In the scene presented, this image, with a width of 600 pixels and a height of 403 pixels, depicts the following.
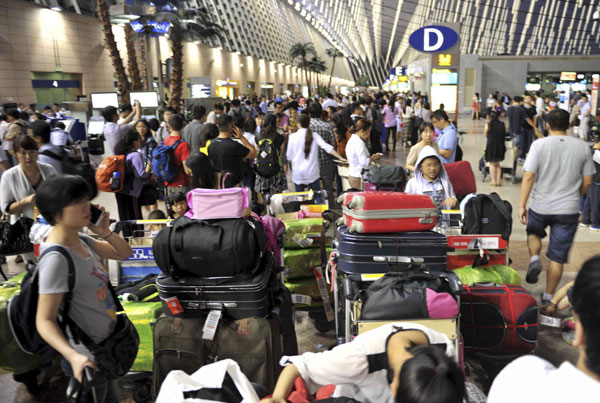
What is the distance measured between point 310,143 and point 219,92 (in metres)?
36.1

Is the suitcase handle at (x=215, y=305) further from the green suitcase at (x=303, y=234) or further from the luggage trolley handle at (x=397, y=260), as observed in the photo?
the green suitcase at (x=303, y=234)

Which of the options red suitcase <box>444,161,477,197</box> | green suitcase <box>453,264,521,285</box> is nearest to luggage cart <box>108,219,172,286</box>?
green suitcase <box>453,264,521,285</box>

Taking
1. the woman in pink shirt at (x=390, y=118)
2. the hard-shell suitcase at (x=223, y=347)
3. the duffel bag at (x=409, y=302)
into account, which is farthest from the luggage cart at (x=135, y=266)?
the woman in pink shirt at (x=390, y=118)

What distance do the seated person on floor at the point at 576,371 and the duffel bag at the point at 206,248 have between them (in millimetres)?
1833

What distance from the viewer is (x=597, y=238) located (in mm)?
6992

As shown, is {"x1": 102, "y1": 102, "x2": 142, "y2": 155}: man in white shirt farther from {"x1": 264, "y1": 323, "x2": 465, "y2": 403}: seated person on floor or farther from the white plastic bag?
{"x1": 264, "y1": 323, "x2": 465, "y2": 403}: seated person on floor

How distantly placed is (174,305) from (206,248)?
1.41 ft

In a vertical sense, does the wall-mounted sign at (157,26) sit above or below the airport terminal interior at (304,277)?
above

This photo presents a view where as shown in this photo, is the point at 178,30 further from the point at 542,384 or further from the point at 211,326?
the point at 542,384

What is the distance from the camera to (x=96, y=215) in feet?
8.30

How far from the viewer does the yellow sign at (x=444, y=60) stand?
19.1 m

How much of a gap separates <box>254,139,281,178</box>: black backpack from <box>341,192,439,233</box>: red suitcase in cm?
389

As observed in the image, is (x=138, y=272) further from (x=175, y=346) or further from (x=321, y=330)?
(x=321, y=330)

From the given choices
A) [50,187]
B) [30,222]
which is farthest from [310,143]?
[50,187]
